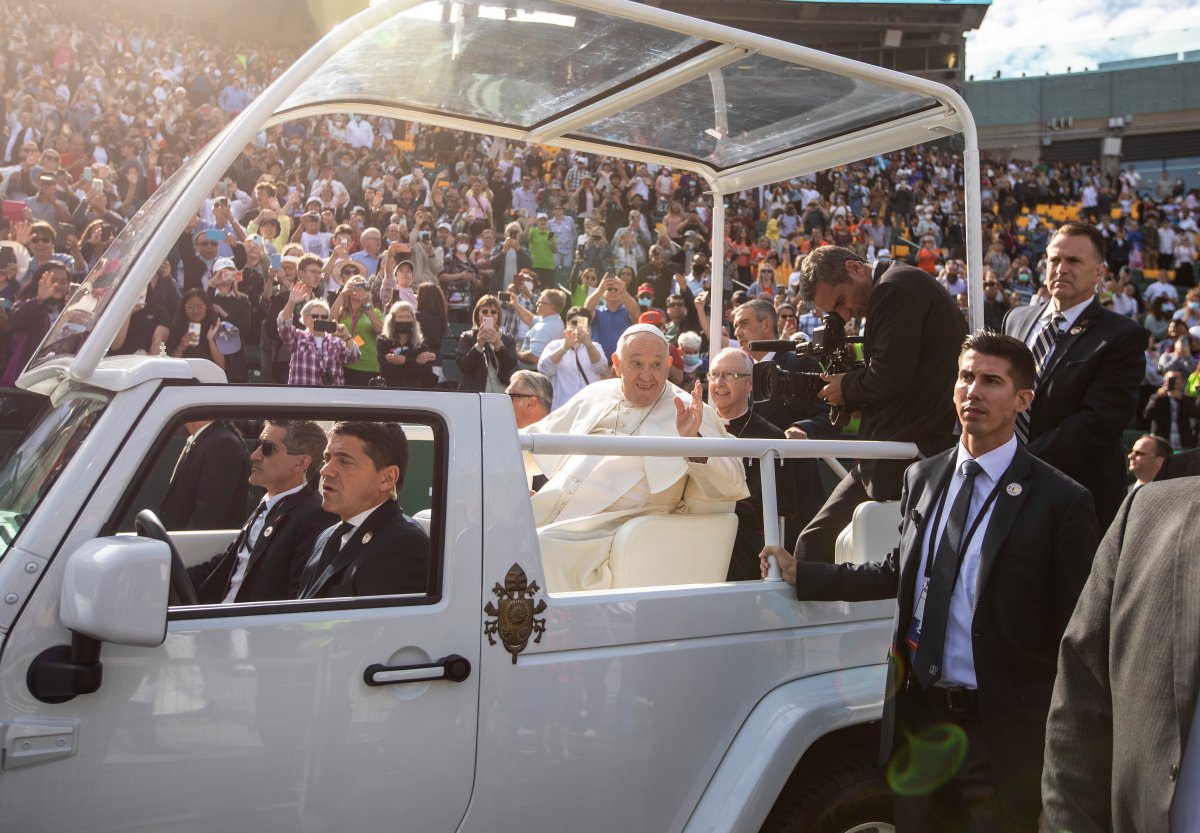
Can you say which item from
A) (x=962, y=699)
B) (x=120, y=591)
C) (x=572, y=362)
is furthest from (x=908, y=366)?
(x=572, y=362)

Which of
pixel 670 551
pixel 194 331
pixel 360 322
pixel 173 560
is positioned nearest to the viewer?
pixel 173 560

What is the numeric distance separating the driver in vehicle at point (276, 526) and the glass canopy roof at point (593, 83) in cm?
102

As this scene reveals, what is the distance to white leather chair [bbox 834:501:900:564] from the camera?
325 cm

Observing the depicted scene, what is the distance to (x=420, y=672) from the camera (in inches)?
95.3

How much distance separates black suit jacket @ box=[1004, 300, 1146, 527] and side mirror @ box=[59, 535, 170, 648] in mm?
2807

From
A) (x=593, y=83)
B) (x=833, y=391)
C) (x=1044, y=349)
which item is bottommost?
(x=833, y=391)

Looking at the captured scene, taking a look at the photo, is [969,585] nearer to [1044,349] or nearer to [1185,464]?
[1185,464]

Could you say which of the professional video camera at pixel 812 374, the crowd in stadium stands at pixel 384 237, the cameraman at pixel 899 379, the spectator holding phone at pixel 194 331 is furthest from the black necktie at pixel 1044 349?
the spectator holding phone at pixel 194 331

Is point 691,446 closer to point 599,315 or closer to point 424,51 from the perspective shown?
point 424,51

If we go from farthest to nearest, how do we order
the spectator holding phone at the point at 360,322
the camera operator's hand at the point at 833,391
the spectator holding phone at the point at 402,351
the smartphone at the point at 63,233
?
the smartphone at the point at 63,233 < the spectator holding phone at the point at 360,322 < the spectator holding phone at the point at 402,351 < the camera operator's hand at the point at 833,391

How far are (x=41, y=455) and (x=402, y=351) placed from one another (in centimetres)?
503

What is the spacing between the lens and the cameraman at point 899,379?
3.60m

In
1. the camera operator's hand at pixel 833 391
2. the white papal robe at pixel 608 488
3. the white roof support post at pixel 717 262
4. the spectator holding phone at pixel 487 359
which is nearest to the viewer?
the white papal robe at pixel 608 488

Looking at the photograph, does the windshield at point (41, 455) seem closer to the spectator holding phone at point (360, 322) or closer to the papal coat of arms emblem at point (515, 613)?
the papal coat of arms emblem at point (515, 613)
